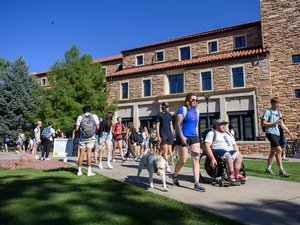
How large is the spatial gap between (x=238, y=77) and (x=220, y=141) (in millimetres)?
17610

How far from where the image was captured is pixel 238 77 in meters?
22.1

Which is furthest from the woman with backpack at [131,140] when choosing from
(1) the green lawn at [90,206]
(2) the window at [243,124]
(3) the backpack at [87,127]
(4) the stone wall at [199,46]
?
(4) the stone wall at [199,46]

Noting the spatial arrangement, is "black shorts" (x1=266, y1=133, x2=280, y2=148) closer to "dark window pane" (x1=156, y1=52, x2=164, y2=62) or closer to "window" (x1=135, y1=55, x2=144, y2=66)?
"dark window pane" (x1=156, y1=52, x2=164, y2=62)

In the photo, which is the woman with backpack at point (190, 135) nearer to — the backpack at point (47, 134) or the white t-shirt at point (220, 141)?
the white t-shirt at point (220, 141)

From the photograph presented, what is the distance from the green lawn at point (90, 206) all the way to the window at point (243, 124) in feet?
58.7

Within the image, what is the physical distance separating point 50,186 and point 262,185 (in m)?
4.55

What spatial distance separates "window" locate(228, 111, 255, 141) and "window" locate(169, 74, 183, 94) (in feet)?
18.2

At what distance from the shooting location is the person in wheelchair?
18.2 feet

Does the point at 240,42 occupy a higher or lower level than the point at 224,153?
higher

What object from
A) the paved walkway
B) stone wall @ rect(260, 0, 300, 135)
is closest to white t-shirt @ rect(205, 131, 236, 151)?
the paved walkway

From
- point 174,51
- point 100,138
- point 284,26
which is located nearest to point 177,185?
point 100,138

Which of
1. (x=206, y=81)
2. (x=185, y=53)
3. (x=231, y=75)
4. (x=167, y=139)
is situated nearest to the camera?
(x=167, y=139)

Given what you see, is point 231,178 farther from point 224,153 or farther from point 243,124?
point 243,124

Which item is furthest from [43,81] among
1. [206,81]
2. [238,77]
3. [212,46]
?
[238,77]
